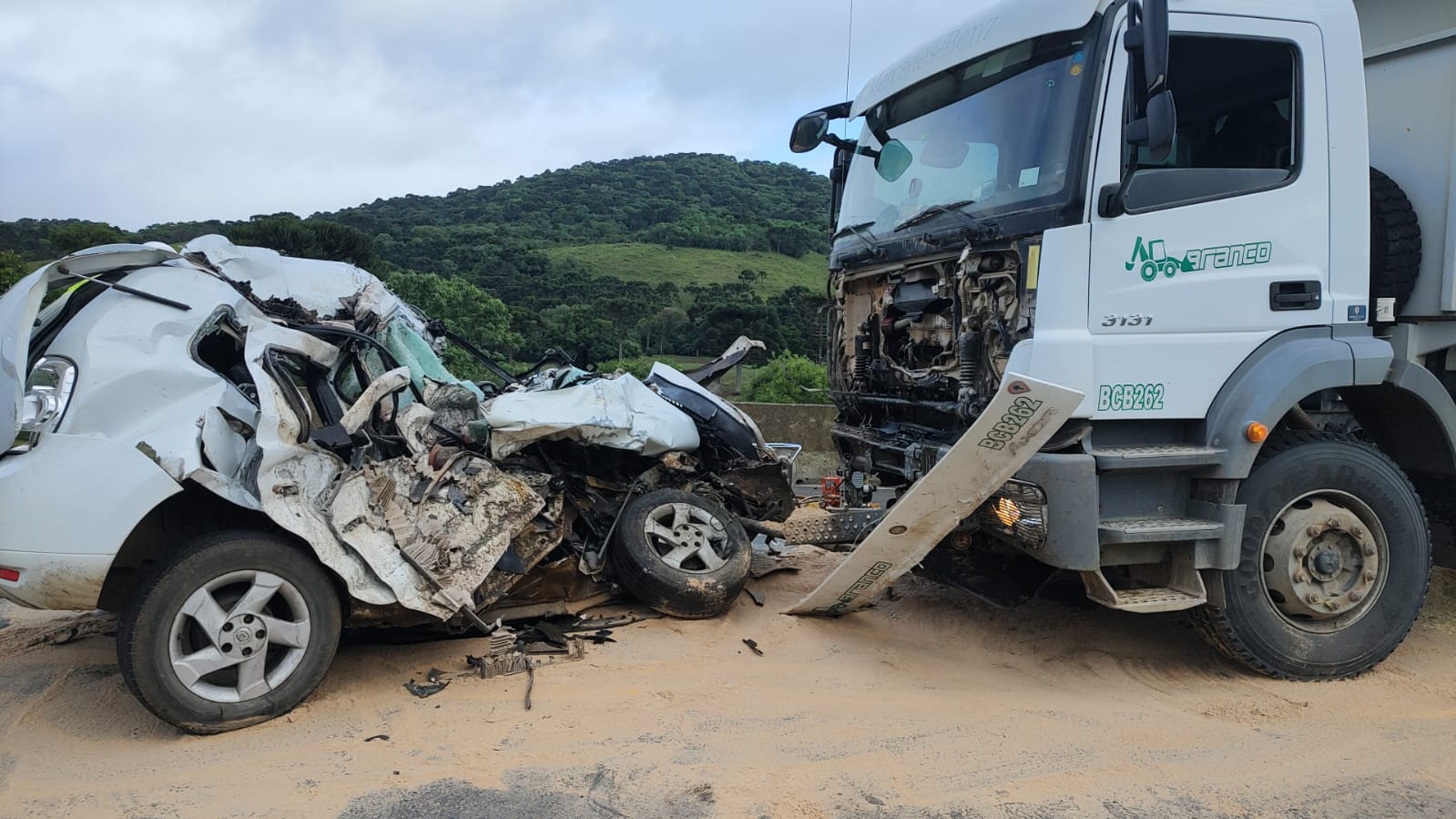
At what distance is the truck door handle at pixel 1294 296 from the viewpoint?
13.7ft

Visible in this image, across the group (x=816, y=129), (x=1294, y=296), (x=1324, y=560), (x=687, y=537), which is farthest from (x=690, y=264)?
(x=1324, y=560)

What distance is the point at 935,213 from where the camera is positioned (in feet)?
15.0

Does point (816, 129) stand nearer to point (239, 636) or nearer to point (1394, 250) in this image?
point (1394, 250)

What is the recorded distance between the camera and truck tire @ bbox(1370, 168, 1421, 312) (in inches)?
180

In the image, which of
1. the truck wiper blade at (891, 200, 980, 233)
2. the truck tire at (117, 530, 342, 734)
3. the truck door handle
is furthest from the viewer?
the truck wiper blade at (891, 200, 980, 233)

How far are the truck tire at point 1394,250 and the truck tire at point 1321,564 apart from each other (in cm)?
87

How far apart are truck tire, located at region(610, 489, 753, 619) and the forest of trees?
166 centimetres

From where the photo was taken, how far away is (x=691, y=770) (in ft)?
10.8

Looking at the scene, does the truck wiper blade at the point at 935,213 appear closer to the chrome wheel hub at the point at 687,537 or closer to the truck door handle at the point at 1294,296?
the truck door handle at the point at 1294,296

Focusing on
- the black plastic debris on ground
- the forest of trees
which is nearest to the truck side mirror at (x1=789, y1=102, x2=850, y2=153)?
the forest of trees

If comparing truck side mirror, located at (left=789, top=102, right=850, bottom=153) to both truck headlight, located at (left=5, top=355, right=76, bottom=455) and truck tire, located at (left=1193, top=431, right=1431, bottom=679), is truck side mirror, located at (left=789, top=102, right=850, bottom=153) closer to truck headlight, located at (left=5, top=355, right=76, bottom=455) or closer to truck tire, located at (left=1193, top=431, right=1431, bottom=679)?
truck tire, located at (left=1193, top=431, right=1431, bottom=679)

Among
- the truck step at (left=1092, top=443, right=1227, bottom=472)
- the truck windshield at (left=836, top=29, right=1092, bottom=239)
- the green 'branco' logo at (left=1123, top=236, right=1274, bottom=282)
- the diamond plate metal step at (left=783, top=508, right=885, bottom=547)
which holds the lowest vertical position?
the diamond plate metal step at (left=783, top=508, right=885, bottom=547)

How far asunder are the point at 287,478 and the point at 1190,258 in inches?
159

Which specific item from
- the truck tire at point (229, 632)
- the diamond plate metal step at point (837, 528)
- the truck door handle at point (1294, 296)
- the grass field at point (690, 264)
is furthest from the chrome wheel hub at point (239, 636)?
the grass field at point (690, 264)
